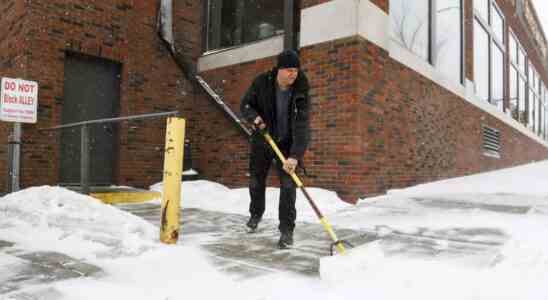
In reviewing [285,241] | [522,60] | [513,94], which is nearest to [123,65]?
[285,241]

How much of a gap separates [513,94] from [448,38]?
10189mm

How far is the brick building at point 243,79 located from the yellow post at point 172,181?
10.3ft

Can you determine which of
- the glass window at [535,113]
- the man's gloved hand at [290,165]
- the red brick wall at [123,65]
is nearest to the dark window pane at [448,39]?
the red brick wall at [123,65]

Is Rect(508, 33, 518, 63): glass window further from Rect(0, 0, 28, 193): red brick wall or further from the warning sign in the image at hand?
the warning sign

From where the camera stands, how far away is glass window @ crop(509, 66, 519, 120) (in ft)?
55.1

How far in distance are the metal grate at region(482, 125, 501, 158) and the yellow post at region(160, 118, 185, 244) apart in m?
11.0

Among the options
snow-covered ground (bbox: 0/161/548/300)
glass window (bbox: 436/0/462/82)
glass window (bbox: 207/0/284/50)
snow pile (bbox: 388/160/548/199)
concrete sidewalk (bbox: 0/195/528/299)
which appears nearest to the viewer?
snow-covered ground (bbox: 0/161/548/300)

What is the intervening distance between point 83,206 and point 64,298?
238 cm

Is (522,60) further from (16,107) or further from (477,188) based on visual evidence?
(16,107)

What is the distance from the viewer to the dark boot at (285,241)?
354cm

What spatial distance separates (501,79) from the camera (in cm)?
1498

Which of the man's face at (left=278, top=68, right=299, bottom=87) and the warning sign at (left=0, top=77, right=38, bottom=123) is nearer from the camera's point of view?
the man's face at (left=278, top=68, right=299, bottom=87)

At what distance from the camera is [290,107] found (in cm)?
375

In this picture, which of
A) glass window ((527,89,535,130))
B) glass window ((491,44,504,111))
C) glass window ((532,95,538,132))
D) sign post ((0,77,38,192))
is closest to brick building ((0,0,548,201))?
sign post ((0,77,38,192))
